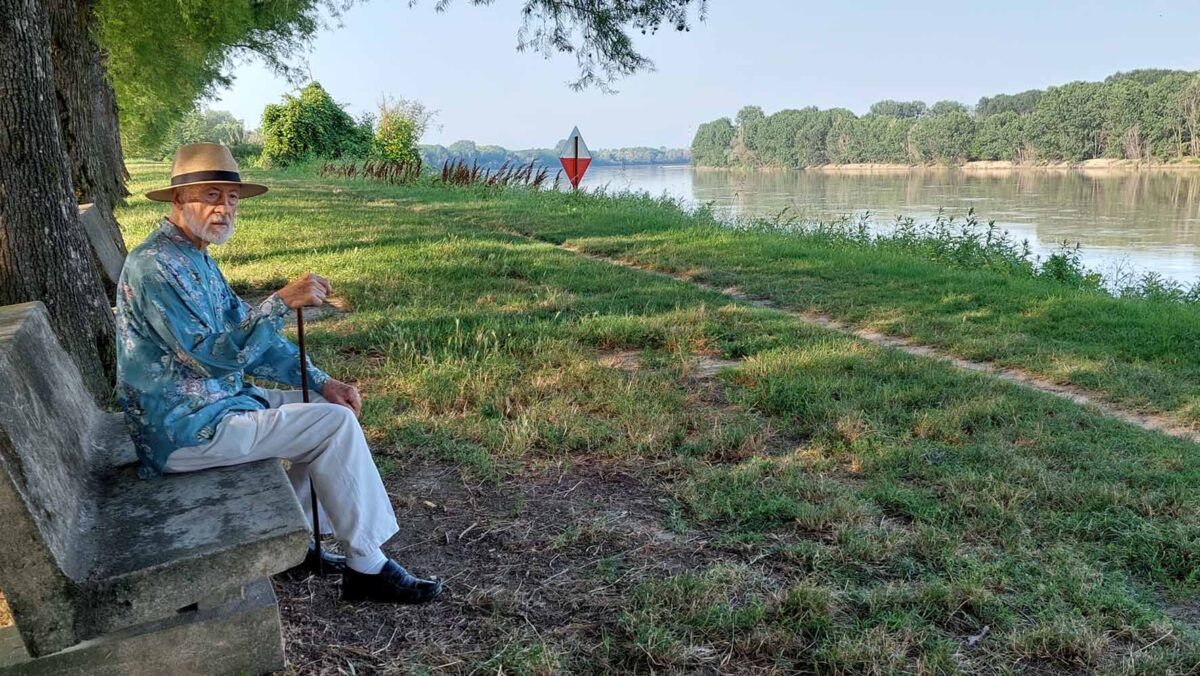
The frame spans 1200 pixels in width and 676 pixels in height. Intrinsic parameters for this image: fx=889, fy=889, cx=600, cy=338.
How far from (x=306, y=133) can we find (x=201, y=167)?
37613 millimetres

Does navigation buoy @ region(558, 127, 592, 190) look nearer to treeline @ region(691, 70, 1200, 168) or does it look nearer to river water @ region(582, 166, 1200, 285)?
river water @ region(582, 166, 1200, 285)

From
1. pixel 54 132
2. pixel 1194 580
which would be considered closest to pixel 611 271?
pixel 54 132

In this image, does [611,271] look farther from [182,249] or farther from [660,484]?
[182,249]

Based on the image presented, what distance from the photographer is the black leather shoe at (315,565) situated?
3.13m

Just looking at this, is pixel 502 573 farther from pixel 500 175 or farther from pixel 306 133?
pixel 306 133

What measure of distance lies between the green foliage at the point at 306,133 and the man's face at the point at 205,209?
117 feet

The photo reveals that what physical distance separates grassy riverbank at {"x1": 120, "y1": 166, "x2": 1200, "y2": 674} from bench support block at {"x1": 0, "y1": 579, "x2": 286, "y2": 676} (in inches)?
6.5

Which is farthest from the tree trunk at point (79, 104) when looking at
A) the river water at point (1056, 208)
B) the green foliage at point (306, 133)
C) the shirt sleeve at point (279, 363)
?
the green foliage at point (306, 133)

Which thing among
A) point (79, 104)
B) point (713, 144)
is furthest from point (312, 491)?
point (713, 144)

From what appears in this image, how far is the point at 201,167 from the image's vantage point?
9.14ft

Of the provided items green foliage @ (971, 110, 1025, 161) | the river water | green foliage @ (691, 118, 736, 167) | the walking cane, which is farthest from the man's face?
green foliage @ (691, 118, 736, 167)

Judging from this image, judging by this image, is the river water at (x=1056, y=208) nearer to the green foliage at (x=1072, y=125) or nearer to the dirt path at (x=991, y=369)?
the dirt path at (x=991, y=369)

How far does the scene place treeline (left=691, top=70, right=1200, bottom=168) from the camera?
57.1 m

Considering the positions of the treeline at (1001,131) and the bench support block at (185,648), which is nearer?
the bench support block at (185,648)
